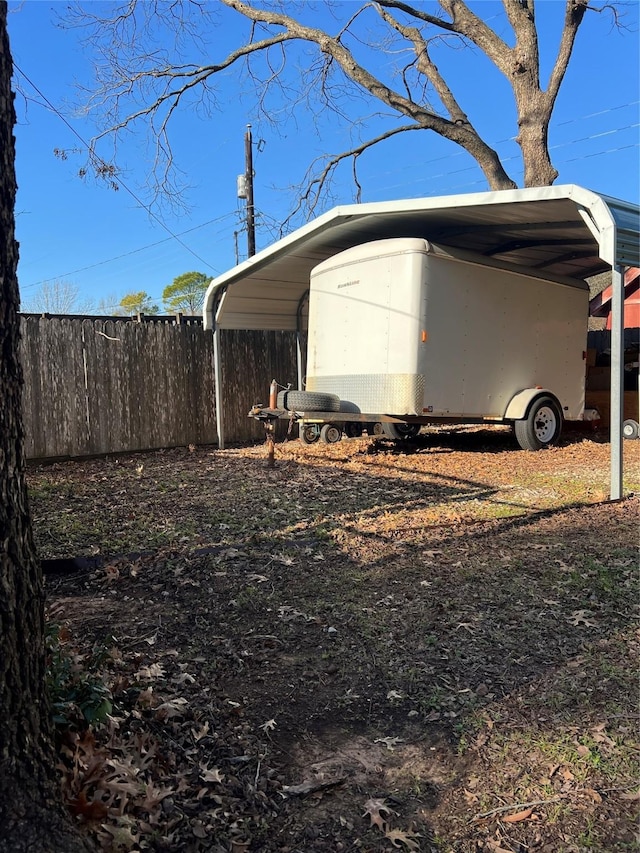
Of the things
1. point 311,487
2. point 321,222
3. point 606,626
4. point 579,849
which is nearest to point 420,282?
point 321,222

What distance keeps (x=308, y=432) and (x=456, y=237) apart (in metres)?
4.00

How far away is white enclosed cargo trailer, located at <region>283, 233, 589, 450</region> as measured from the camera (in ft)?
28.9

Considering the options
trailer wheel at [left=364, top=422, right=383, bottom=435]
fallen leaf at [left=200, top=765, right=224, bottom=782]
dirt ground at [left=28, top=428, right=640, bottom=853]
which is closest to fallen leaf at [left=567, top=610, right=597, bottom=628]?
dirt ground at [left=28, top=428, right=640, bottom=853]

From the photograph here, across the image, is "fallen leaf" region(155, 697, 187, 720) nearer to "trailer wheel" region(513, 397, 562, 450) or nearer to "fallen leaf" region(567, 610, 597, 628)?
"fallen leaf" region(567, 610, 597, 628)

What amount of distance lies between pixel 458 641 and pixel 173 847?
6.38 ft

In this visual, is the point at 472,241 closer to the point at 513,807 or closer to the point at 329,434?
the point at 329,434

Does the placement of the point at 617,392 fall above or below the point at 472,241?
below

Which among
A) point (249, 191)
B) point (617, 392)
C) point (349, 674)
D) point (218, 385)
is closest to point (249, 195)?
point (249, 191)

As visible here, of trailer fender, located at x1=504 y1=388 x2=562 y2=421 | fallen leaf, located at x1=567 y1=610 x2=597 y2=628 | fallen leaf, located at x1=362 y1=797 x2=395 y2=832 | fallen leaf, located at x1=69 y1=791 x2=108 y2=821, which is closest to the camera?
fallen leaf, located at x1=69 y1=791 x2=108 y2=821

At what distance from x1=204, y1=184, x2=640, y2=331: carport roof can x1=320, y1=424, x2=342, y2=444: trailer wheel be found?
2.65 metres

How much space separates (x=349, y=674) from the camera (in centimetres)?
328

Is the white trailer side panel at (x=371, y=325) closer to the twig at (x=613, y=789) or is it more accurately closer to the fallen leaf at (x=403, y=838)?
the twig at (x=613, y=789)

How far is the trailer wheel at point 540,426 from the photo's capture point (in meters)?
10.2

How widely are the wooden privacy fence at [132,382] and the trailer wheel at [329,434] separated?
2.30 metres
